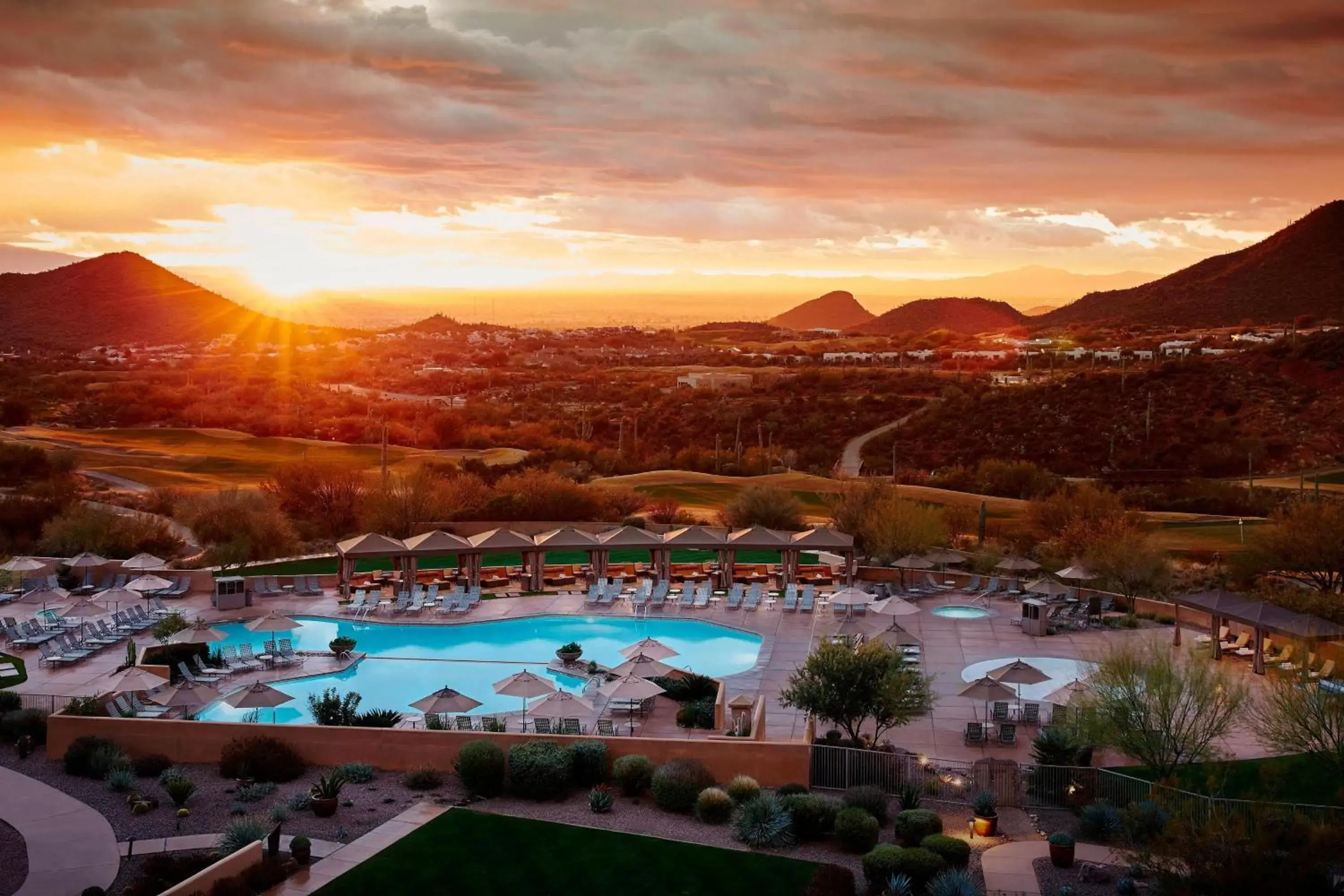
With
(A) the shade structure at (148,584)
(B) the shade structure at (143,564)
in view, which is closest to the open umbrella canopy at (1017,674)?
(A) the shade structure at (148,584)

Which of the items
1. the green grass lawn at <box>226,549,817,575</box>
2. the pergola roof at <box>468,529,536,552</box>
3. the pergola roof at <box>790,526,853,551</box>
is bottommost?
the green grass lawn at <box>226,549,817,575</box>

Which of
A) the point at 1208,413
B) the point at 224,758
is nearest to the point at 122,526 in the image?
the point at 224,758

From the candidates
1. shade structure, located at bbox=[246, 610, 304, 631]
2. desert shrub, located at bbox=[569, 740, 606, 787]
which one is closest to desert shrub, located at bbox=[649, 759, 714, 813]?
desert shrub, located at bbox=[569, 740, 606, 787]

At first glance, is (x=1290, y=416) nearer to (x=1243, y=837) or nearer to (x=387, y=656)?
(x=387, y=656)

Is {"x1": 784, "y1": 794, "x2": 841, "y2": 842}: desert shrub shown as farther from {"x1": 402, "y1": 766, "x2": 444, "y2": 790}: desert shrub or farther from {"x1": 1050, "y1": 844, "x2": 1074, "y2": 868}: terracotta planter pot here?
{"x1": 402, "y1": 766, "x2": 444, "y2": 790}: desert shrub

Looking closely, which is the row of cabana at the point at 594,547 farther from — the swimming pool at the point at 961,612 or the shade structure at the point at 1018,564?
the shade structure at the point at 1018,564

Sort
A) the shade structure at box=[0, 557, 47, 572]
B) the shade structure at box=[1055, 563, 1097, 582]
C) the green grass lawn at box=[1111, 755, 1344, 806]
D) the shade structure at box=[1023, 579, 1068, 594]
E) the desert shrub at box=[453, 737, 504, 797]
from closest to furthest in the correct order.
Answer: the green grass lawn at box=[1111, 755, 1344, 806]
the desert shrub at box=[453, 737, 504, 797]
the shade structure at box=[1055, 563, 1097, 582]
the shade structure at box=[1023, 579, 1068, 594]
the shade structure at box=[0, 557, 47, 572]

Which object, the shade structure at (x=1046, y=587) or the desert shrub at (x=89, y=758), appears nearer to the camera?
the desert shrub at (x=89, y=758)

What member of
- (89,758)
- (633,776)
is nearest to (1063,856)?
(633,776)
